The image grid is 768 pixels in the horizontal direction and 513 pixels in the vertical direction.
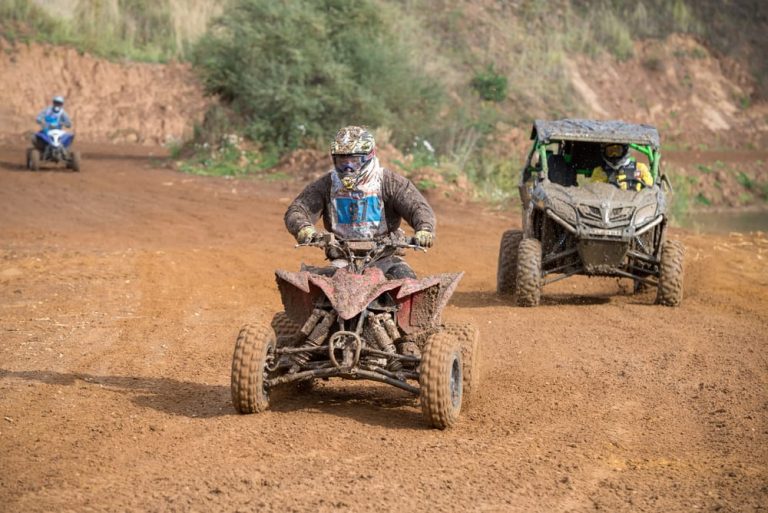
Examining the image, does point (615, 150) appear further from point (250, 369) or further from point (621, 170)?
point (250, 369)

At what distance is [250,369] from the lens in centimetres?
704

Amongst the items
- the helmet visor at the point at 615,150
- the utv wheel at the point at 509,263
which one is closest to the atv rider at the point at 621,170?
the helmet visor at the point at 615,150

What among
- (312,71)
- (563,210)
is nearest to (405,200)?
(563,210)

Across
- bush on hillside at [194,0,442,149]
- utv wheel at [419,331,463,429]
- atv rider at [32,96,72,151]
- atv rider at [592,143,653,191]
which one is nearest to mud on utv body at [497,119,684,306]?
atv rider at [592,143,653,191]

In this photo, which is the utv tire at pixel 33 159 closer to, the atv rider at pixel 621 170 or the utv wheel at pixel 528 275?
the atv rider at pixel 621 170

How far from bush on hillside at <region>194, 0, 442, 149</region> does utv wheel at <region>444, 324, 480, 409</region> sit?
60.4 feet

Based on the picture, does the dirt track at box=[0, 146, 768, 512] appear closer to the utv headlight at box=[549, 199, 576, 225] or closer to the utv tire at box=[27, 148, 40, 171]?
the utv headlight at box=[549, 199, 576, 225]

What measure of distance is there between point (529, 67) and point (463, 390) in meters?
33.7

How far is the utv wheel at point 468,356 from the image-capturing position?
7680 mm

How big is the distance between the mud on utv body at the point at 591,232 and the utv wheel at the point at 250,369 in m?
5.35

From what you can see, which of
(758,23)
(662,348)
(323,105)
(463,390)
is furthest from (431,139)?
(758,23)

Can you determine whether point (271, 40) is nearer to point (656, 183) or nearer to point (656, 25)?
point (656, 183)

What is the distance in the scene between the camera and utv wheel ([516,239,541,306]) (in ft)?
39.4

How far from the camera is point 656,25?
44.9 m
